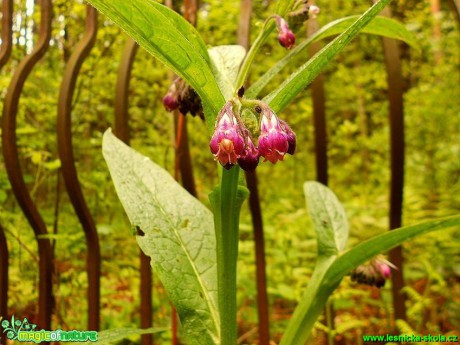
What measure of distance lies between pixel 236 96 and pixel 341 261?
0.43 m

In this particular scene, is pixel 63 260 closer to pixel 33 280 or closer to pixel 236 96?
pixel 33 280

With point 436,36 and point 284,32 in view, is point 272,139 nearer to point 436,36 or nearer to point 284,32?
point 284,32

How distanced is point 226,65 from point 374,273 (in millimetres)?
658

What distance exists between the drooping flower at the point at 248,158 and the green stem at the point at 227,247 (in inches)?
4.7

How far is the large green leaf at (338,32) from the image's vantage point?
2.97 ft

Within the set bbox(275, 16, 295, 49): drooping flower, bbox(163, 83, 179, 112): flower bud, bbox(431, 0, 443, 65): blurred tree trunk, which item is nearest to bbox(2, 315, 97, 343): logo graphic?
bbox(163, 83, 179, 112): flower bud

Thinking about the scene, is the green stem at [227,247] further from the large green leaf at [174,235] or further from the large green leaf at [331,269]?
the large green leaf at [331,269]

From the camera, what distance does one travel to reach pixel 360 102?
18.0 ft

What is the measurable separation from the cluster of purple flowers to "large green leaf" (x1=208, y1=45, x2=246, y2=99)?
0.20 m

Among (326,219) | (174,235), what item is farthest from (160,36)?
(326,219)

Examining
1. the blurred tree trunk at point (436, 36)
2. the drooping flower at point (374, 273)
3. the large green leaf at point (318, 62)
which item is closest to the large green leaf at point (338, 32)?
the large green leaf at point (318, 62)

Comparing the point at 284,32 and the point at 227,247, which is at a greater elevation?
the point at 284,32

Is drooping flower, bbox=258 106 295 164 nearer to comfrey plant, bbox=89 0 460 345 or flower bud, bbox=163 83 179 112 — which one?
comfrey plant, bbox=89 0 460 345

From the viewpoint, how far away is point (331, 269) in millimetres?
981
